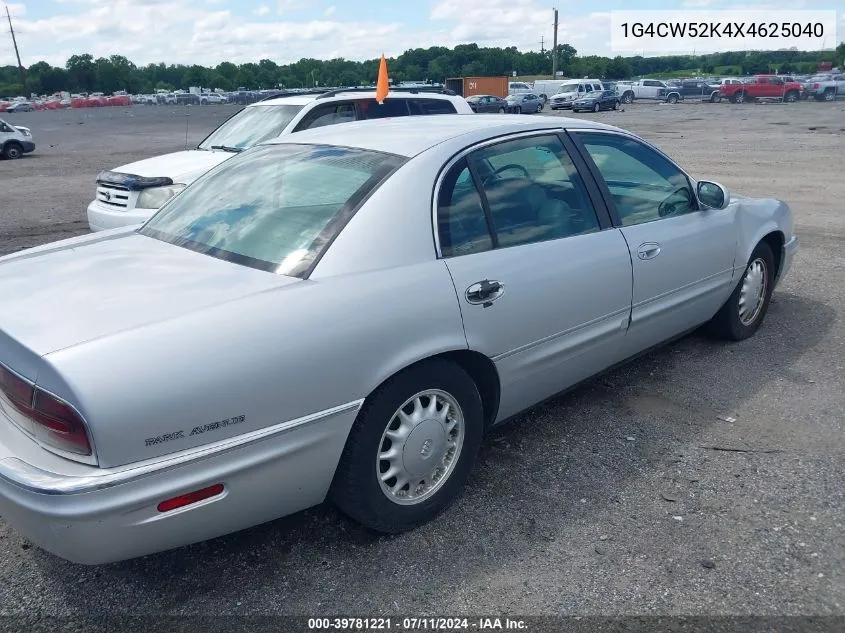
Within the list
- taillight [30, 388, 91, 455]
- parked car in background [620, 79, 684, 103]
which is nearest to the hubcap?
taillight [30, 388, 91, 455]

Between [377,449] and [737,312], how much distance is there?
121 inches

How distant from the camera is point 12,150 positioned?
71.2ft

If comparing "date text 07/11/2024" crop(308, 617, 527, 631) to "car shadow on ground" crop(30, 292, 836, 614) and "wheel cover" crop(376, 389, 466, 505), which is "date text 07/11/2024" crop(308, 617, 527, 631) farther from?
"wheel cover" crop(376, 389, 466, 505)

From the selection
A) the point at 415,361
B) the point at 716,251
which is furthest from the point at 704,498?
the point at 716,251

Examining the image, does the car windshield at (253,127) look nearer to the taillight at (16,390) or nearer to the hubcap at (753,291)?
the hubcap at (753,291)

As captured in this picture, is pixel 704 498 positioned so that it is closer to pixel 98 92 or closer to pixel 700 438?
pixel 700 438

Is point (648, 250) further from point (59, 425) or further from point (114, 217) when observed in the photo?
point (114, 217)

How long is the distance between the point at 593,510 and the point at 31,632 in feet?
6.95

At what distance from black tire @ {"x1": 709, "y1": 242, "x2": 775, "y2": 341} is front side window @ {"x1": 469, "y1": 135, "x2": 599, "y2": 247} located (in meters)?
1.63

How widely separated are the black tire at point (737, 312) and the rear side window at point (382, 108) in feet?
16.0

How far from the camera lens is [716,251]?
14.2 ft

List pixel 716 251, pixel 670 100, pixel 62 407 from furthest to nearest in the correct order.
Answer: pixel 670 100, pixel 716 251, pixel 62 407

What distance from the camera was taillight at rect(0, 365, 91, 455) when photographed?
212 cm

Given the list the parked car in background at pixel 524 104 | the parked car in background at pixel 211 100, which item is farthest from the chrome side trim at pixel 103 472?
the parked car in background at pixel 211 100
